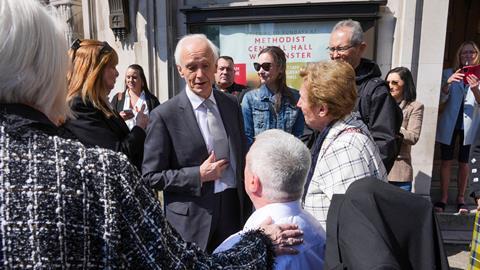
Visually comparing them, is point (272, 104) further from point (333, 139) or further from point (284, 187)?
point (284, 187)

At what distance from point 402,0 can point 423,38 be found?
0.56 meters

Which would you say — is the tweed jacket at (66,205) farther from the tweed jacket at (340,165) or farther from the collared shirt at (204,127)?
the collared shirt at (204,127)

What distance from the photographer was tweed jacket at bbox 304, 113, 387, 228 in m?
1.70

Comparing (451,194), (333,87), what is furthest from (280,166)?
(451,194)

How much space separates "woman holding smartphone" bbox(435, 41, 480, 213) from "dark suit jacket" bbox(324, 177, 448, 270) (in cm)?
406

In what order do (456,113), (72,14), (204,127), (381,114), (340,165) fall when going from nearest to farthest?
(340,165) → (204,127) → (381,114) → (456,113) → (72,14)

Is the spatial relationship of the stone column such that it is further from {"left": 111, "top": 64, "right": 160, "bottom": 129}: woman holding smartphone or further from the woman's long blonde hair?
the woman's long blonde hair

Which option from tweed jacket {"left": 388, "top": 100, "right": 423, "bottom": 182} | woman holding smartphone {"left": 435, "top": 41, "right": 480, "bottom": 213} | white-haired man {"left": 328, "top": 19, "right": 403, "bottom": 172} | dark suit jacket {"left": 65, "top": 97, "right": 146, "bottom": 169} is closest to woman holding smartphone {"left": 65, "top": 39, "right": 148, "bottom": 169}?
dark suit jacket {"left": 65, "top": 97, "right": 146, "bottom": 169}

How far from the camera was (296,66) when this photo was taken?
5.40 meters

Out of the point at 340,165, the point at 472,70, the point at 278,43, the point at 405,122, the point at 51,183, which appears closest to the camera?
the point at 51,183

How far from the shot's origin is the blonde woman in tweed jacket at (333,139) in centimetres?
171

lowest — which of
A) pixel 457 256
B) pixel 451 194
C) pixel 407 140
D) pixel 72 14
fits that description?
pixel 457 256

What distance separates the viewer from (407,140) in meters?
3.84

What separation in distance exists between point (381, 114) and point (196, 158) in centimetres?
127
